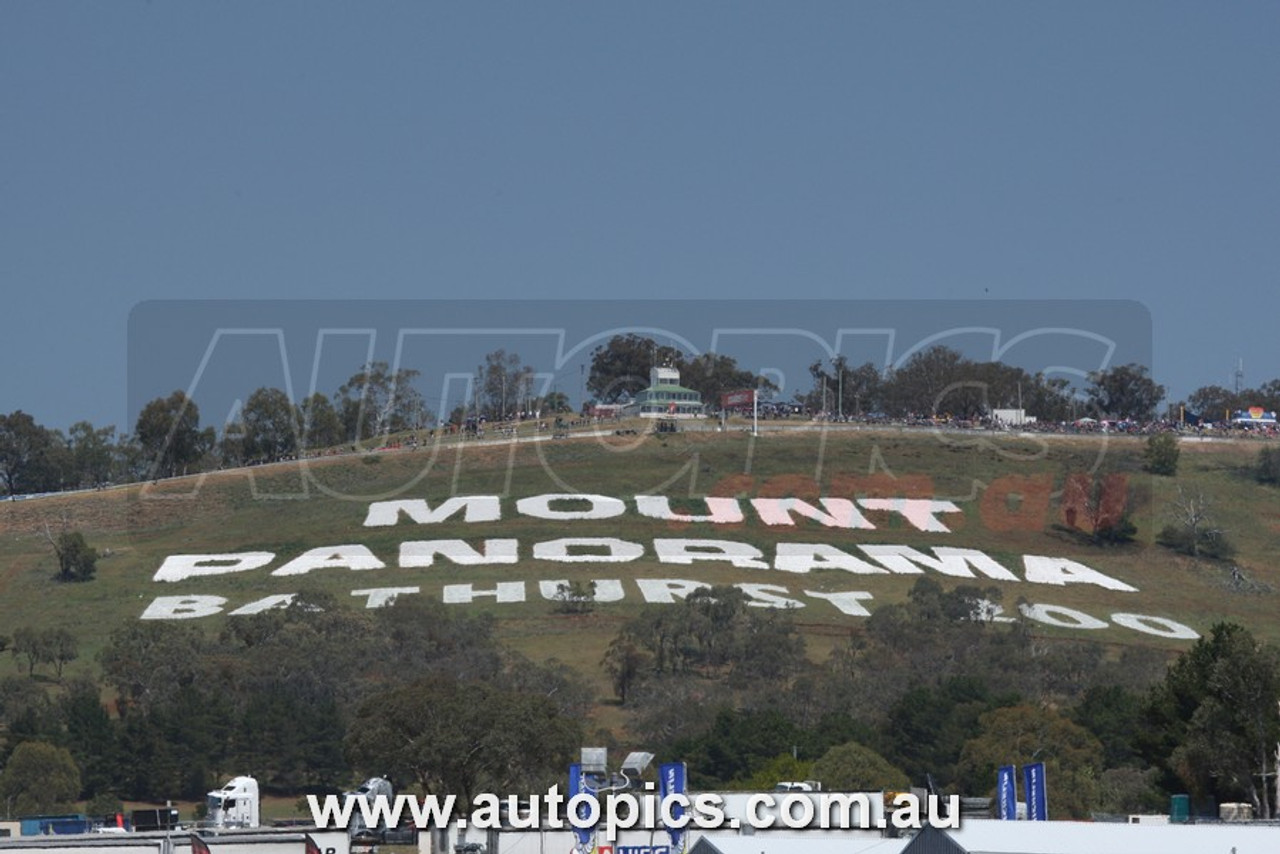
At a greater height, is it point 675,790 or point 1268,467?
point 1268,467

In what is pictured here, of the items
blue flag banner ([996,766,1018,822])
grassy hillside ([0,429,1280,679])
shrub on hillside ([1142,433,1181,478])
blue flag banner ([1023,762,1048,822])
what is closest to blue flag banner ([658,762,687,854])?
blue flag banner ([996,766,1018,822])

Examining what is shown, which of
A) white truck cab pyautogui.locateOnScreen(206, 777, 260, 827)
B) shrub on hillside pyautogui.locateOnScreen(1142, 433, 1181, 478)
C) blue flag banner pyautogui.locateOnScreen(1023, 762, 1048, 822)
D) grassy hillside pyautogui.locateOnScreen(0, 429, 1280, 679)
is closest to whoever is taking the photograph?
blue flag banner pyautogui.locateOnScreen(1023, 762, 1048, 822)

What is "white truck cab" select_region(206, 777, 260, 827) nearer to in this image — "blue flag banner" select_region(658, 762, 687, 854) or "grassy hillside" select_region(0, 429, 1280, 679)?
"blue flag banner" select_region(658, 762, 687, 854)

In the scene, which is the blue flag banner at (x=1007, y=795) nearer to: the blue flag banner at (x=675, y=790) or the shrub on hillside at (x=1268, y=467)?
the blue flag banner at (x=675, y=790)

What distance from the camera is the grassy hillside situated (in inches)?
4705

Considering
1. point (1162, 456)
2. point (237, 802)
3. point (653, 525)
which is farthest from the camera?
point (1162, 456)

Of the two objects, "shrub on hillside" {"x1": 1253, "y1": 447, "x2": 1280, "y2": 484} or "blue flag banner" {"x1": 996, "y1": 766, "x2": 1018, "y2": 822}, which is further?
"shrub on hillside" {"x1": 1253, "y1": 447, "x2": 1280, "y2": 484}

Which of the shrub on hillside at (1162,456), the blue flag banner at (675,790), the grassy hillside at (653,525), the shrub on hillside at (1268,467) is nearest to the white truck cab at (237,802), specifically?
the blue flag banner at (675,790)

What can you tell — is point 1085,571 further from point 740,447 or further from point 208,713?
point 208,713

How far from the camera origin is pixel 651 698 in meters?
94.8

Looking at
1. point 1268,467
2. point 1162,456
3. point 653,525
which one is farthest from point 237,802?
point 1268,467

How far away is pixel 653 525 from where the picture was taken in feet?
449

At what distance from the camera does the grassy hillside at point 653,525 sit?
120 meters

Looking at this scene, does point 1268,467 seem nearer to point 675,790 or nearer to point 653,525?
point 653,525
